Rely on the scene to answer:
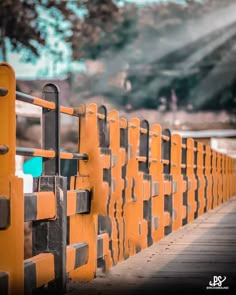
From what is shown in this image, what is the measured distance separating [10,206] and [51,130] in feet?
3.90

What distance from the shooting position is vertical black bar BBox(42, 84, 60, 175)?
17.1ft

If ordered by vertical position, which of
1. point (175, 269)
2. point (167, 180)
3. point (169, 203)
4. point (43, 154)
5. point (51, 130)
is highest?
point (51, 130)

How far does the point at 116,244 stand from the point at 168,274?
88 cm

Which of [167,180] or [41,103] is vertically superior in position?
[41,103]

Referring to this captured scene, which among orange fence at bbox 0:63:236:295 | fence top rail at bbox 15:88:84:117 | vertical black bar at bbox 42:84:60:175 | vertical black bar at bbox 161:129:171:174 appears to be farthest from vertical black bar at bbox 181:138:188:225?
vertical black bar at bbox 42:84:60:175

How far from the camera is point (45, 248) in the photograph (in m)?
5.09

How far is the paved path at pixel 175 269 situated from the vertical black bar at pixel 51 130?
2.61 ft

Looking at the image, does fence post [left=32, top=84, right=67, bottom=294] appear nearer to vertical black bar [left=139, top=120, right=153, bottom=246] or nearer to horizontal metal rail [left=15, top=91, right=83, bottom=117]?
horizontal metal rail [left=15, top=91, right=83, bottom=117]

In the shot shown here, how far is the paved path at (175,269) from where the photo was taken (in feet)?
17.2

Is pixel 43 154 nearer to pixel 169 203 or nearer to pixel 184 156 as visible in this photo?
pixel 169 203

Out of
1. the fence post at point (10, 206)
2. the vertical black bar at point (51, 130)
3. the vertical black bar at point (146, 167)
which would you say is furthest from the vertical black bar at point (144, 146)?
the fence post at point (10, 206)

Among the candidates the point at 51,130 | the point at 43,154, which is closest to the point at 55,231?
the point at 43,154

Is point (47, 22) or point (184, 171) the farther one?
point (47, 22)

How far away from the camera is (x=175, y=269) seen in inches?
247
